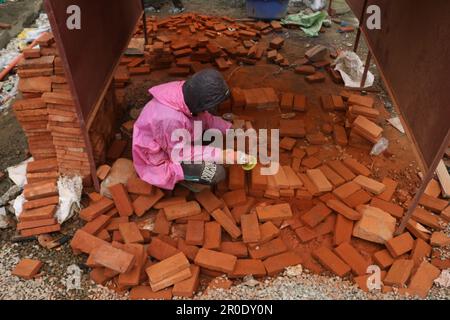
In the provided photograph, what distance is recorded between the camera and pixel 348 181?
13.6 feet

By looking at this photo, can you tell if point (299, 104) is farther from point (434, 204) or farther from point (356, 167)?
point (434, 204)

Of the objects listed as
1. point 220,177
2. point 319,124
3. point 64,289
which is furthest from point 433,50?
point 64,289

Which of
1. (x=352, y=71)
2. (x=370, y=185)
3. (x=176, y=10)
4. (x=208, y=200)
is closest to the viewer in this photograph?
(x=208, y=200)

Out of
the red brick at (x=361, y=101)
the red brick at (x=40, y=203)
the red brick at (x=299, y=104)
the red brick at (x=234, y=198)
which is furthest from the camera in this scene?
the red brick at (x=299, y=104)

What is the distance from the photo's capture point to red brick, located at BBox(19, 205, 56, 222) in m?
3.57

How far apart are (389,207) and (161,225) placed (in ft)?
7.50

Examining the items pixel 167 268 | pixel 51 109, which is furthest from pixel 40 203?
pixel 167 268

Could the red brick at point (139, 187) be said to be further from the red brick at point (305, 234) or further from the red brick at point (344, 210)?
the red brick at point (344, 210)

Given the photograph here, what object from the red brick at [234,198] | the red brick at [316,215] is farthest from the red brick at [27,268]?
the red brick at [316,215]

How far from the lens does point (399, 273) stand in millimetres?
3268

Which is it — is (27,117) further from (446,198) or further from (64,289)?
(446,198)

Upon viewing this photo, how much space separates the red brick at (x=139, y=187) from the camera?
12.5ft

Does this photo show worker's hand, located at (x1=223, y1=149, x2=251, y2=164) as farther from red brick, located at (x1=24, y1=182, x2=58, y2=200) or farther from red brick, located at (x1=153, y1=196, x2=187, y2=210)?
red brick, located at (x1=24, y1=182, x2=58, y2=200)

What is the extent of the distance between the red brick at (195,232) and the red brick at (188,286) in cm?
29
